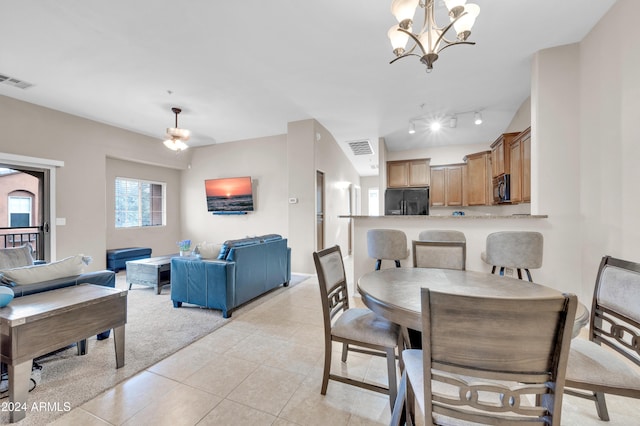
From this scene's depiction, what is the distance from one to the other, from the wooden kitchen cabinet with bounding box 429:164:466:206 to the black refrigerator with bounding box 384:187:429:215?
65cm

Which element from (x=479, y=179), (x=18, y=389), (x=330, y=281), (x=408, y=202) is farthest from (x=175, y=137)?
(x=479, y=179)

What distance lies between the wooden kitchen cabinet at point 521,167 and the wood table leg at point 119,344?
15.3 ft

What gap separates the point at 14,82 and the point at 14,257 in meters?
2.55

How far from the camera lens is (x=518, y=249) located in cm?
254

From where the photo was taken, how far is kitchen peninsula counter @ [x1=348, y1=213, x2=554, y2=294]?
294 centimetres

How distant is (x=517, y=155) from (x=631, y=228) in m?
1.80

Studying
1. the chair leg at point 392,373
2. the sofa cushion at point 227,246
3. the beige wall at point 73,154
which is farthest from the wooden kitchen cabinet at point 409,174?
the beige wall at point 73,154

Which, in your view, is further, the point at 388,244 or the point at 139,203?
the point at 139,203

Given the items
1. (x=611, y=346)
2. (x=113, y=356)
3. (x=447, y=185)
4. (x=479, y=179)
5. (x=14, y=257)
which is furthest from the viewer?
(x=447, y=185)

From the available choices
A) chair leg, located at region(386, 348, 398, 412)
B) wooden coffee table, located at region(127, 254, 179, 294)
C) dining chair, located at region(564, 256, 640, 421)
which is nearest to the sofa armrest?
wooden coffee table, located at region(127, 254, 179, 294)

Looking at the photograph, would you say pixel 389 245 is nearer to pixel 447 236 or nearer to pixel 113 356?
pixel 447 236

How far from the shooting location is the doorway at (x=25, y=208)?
419 cm

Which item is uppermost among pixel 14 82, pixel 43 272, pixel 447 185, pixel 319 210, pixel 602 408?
pixel 14 82

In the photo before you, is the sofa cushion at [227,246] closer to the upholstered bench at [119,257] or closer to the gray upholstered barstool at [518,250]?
the gray upholstered barstool at [518,250]
